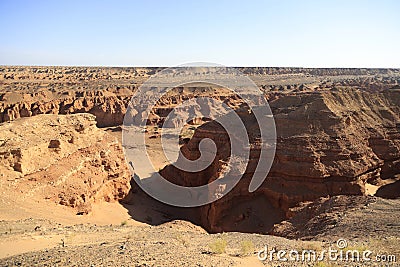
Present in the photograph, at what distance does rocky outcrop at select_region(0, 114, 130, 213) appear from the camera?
15984 mm

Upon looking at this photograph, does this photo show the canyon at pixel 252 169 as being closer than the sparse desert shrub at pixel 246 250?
No

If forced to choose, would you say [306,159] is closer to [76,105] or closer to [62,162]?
[62,162]

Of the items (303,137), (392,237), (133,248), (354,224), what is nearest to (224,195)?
(303,137)

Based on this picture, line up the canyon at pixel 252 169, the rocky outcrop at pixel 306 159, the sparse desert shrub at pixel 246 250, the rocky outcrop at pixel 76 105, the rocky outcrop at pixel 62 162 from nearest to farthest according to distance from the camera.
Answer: the sparse desert shrub at pixel 246 250, the canyon at pixel 252 169, the rocky outcrop at pixel 62 162, the rocky outcrop at pixel 306 159, the rocky outcrop at pixel 76 105

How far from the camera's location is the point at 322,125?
2295 centimetres

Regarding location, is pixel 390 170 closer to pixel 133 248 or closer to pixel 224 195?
pixel 224 195

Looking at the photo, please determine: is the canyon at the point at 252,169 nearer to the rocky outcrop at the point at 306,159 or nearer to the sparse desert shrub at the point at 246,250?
the rocky outcrop at the point at 306,159

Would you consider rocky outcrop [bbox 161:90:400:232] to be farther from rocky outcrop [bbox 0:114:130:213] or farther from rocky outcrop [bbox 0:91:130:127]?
rocky outcrop [bbox 0:91:130:127]

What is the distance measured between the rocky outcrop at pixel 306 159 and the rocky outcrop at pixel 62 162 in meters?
6.03

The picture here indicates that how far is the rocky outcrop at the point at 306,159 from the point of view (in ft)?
64.4

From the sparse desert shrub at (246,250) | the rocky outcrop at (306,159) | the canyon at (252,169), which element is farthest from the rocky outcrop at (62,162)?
the sparse desert shrub at (246,250)

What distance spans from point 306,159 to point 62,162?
44.3ft

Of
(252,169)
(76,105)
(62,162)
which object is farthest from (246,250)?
(76,105)

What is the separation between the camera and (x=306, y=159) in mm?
20312
